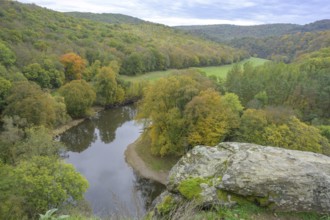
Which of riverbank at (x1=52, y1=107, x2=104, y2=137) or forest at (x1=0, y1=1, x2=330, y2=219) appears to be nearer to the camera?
forest at (x1=0, y1=1, x2=330, y2=219)

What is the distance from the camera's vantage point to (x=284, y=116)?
27.0 m

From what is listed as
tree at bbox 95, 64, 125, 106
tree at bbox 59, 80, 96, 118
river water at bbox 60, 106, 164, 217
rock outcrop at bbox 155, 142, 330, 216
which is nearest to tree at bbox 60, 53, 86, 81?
tree at bbox 95, 64, 125, 106

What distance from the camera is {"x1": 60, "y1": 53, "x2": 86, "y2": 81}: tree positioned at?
5150cm

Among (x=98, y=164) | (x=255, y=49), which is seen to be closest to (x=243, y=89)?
(x=98, y=164)

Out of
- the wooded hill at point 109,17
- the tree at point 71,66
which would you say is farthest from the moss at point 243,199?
the wooded hill at point 109,17

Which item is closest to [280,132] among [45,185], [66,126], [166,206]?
[166,206]

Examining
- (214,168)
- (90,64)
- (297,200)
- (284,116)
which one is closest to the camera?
(297,200)

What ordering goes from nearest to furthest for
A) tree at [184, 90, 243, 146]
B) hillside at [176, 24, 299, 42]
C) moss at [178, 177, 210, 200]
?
1. moss at [178, 177, 210, 200]
2. tree at [184, 90, 243, 146]
3. hillside at [176, 24, 299, 42]

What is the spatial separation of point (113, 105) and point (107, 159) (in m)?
20.1

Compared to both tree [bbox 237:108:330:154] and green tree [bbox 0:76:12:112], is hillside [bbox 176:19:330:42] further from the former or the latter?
tree [bbox 237:108:330:154]

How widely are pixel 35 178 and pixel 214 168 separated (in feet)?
36.8

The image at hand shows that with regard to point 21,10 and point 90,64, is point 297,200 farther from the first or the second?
point 21,10

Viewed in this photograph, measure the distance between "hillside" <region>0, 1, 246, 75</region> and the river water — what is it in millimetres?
14372

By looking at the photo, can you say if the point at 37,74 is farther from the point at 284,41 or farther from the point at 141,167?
the point at 284,41
